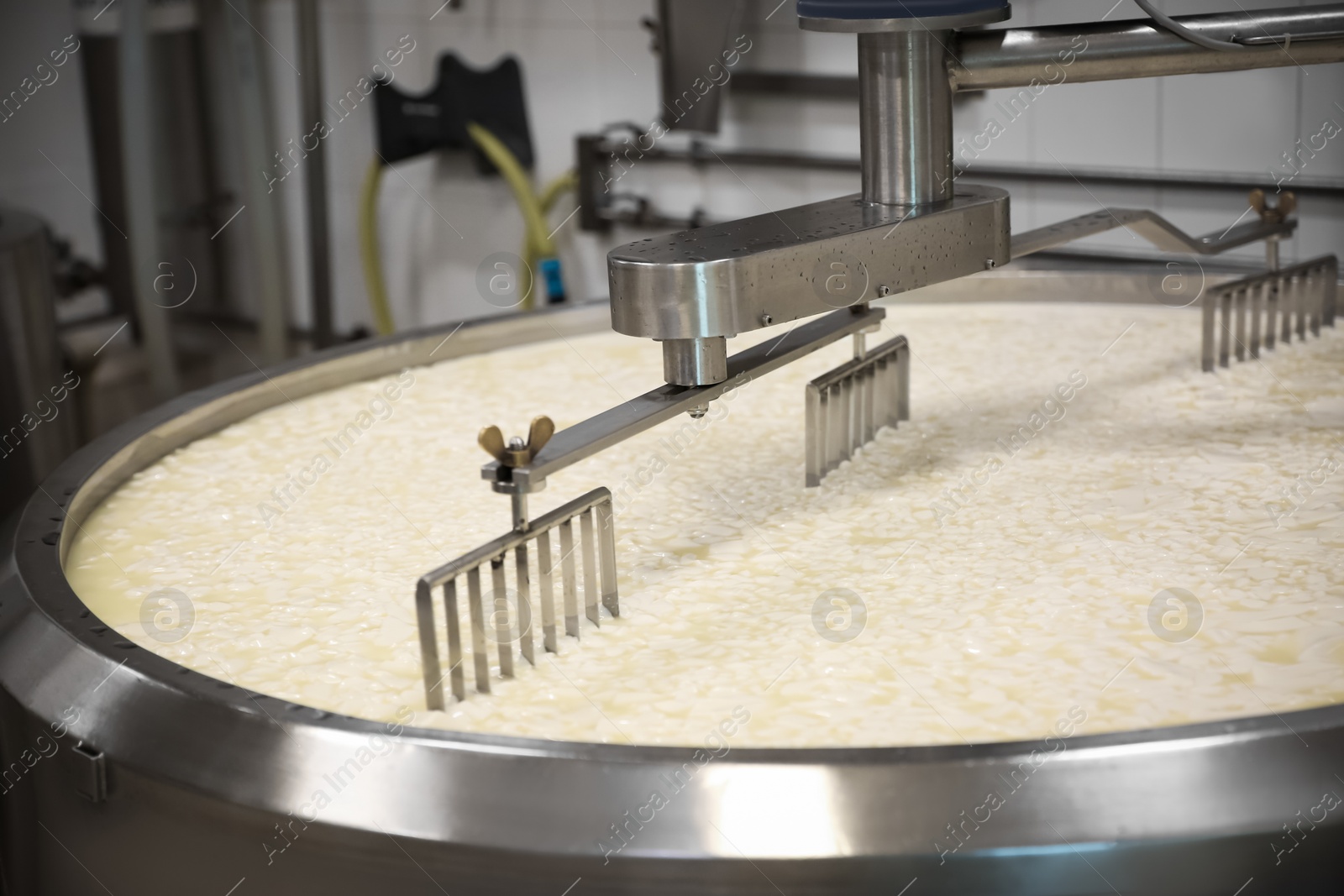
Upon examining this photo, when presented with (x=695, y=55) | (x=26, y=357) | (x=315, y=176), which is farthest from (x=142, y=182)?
(x=695, y=55)

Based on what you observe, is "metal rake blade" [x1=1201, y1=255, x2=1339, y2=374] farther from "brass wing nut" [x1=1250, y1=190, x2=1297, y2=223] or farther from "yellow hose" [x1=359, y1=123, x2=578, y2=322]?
"yellow hose" [x1=359, y1=123, x2=578, y2=322]

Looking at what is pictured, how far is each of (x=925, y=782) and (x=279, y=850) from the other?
0.45 meters

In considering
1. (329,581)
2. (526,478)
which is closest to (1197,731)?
(526,478)

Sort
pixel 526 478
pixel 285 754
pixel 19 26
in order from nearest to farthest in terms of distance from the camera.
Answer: pixel 285 754 < pixel 526 478 < pixel 19 26

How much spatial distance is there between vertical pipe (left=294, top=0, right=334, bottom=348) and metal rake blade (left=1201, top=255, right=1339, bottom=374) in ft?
10.6

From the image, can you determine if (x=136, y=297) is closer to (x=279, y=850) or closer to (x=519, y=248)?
(x=519, y=248)

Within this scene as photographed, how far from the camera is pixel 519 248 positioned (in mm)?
4371

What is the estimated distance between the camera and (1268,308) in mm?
2008

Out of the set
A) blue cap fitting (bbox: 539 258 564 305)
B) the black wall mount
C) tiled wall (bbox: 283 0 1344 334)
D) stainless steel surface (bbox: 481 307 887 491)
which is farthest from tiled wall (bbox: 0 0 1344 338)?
stainless steel surface (bbox: 481 307 887 491)

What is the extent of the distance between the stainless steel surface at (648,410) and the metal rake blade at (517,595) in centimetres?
6

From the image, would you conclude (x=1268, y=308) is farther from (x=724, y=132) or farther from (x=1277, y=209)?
(x=724, y=132)

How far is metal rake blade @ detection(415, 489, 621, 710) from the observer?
109cm

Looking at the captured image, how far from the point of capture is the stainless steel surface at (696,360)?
1.25 meters

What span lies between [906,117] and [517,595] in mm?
627
